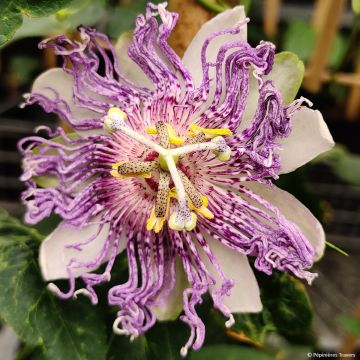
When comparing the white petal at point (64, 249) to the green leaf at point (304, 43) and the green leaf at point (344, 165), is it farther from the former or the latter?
the green leaf at point (304, 43)

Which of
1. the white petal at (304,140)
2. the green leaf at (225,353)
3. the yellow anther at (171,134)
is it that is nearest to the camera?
the white petal at (304,140)

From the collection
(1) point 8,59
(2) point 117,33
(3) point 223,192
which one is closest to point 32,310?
(3) point 223,192

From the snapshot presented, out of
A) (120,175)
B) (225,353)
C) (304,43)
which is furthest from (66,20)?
(304,43)

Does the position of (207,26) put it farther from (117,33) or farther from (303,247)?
(117,33)

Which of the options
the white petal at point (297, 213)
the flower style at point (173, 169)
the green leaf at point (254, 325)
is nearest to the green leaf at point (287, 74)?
the flower style at point (173, 169)

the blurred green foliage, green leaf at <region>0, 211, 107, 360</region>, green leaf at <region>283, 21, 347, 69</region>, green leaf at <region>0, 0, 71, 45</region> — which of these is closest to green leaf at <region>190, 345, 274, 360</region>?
the blurred green foliage

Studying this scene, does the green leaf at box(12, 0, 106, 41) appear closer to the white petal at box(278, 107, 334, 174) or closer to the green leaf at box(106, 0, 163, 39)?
the green leaf at box(106, 0, 163, 39)
